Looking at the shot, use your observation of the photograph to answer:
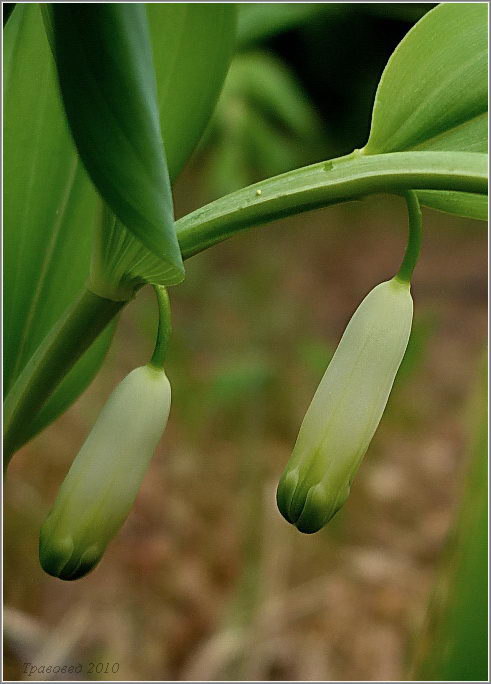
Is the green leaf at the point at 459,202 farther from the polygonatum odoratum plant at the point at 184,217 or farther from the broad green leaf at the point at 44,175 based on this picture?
the broad green leaf at the point at 44,175

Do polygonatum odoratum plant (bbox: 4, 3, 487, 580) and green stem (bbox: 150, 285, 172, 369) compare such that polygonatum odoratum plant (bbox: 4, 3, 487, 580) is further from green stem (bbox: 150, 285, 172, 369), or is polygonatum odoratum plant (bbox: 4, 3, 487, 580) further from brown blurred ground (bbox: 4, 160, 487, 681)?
brown blurred ground (bbox: 4, 160, 487, 681)

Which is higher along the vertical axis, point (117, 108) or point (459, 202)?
point (117, 108)

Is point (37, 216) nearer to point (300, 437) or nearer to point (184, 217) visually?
point (184, 217)

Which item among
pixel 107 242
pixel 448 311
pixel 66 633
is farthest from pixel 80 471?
pixel 448 311

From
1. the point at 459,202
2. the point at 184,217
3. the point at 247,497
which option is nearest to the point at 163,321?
the point at 184,217

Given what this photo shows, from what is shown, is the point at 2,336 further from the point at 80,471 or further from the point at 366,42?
the point at 366,42
